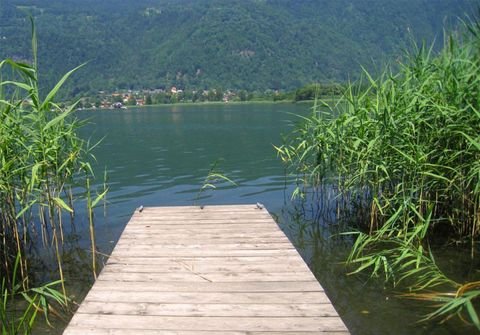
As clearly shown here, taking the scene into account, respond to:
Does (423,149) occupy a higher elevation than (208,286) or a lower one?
higher

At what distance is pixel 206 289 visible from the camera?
3.80m

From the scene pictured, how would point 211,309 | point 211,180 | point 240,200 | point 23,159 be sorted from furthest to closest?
point 240,200, point 211,180, point 23,159, point 211,309

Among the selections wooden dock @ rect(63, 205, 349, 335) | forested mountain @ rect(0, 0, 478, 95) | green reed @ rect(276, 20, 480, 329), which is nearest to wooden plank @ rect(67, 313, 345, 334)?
wooden dock @ rect(63, 205, 349, 335)

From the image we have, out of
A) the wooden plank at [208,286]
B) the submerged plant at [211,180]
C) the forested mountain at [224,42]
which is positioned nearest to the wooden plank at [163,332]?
the wooden plank at [208,286]

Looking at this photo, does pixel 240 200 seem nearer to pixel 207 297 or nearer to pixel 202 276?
pixel 202 276

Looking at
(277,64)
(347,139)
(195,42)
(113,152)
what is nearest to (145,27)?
(195,42)

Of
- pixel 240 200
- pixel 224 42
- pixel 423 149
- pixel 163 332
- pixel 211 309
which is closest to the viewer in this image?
pixel 163 332

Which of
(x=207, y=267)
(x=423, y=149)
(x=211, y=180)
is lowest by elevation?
(x=211, y=180)

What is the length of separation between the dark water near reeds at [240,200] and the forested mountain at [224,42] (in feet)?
293

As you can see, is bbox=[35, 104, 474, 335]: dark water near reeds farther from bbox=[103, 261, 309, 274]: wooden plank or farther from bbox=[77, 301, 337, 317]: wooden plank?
bbox=[77, 301, 337, 317]: wooden plank

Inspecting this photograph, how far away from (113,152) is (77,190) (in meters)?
8.57

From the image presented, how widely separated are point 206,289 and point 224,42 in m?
159

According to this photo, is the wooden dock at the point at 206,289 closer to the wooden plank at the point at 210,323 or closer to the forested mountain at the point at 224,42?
the wooden plank at the point at 210,323

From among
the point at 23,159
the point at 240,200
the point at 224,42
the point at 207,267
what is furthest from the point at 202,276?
the point at 224,42
